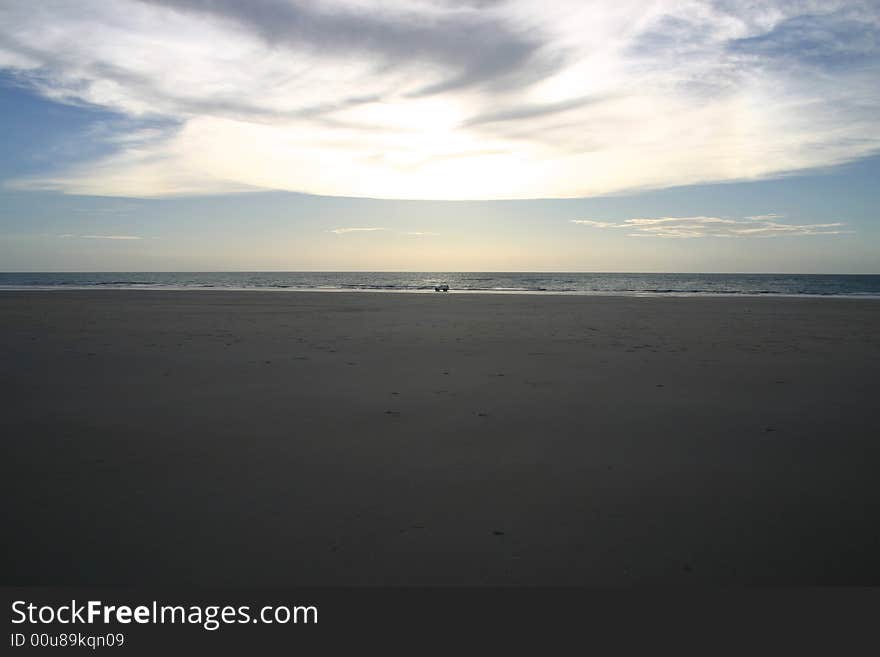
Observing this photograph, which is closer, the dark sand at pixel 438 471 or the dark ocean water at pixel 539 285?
the dark sand at pixel 438 471

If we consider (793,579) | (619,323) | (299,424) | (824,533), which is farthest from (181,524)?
(619,323)

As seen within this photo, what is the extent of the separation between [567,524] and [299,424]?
327cm

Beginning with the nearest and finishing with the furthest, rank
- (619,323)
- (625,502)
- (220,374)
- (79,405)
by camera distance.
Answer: (625,502) < (79,405) < (220,374) < (619,323)

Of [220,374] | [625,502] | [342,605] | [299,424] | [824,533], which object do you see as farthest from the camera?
[220,374]

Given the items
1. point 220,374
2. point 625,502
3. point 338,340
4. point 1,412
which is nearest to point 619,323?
point 338,340

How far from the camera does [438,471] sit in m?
4.48

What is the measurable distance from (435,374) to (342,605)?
5.66 meters

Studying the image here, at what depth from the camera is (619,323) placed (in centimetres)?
1697

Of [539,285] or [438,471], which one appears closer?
[438,471]

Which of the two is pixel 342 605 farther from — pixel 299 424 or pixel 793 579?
pixel 299 424

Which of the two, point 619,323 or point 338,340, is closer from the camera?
point 338,340

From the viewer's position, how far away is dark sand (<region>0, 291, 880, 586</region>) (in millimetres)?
3164

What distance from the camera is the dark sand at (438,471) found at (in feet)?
10.4

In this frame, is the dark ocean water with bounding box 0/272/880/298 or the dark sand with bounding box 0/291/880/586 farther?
the dark ocean water with bounding box 0/272/880/298
